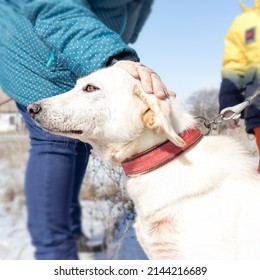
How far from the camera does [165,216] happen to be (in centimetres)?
165

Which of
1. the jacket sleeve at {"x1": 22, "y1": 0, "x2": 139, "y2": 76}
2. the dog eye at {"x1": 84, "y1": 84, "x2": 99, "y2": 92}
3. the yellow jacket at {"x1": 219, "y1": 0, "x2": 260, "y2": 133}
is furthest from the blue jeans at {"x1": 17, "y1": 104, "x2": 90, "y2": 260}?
the yellow jacket at {"x1": 219, "y1": 0, "x2": 260, "y2": 133}

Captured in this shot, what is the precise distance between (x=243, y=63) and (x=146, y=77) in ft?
5.21

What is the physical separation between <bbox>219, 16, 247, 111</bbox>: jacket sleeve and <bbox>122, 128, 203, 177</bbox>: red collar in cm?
133

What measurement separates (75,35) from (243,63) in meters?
1.67

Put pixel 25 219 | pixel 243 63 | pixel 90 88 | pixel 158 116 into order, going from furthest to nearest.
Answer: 1. pixel 243 63
2. pixel 25 219
3. pixel 90 88
4. pixel 158 116

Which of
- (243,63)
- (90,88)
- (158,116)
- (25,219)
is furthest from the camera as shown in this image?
(243,63)

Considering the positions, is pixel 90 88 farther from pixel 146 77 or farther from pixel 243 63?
pixel 243 63

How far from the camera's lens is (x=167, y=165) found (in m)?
1.68

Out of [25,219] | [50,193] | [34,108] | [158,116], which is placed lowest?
[25,219]

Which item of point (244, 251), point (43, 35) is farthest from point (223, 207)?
point (43, 35)

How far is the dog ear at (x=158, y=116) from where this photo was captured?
154 centimetres

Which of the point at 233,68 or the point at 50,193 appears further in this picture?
the point at 233,68

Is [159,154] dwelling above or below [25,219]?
above

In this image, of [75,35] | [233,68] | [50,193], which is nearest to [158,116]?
[75,35]
